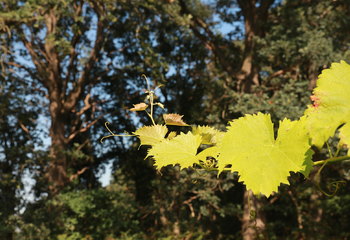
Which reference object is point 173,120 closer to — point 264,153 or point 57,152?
point 264,153

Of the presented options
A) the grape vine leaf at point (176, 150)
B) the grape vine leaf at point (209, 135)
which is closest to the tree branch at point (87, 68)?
the grape vine leaf at point (209, 135)

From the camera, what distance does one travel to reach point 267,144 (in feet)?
2.06

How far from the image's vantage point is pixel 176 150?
2.64 ft

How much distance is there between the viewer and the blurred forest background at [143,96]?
29.3ft

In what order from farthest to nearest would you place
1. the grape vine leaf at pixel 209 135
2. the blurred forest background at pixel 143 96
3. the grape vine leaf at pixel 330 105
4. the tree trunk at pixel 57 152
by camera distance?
the tree trunk at pixel 57 152, the blurred forest background at pixel 143 96, the grape vine leaf at pixel 209 135, the grape vine leaf at pixel 330 105

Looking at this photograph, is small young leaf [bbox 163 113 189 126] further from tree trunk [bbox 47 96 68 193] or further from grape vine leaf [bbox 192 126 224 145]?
tree trunk [bbox 47 96 68 193]

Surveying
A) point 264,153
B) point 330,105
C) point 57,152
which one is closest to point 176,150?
point 264,153

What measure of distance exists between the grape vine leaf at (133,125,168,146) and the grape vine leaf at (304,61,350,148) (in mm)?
393

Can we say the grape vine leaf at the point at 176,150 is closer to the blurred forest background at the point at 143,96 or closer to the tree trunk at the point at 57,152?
the blurred forest background at the point at 143,96

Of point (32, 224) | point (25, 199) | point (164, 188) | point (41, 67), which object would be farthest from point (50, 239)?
point (41, 67)

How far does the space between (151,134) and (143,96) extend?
37.1 feet

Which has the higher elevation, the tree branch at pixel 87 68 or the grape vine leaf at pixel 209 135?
the tree branch at pixel 87 68

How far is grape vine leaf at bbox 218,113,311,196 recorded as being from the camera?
1.94ft

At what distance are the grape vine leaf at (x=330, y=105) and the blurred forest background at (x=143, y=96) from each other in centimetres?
688
